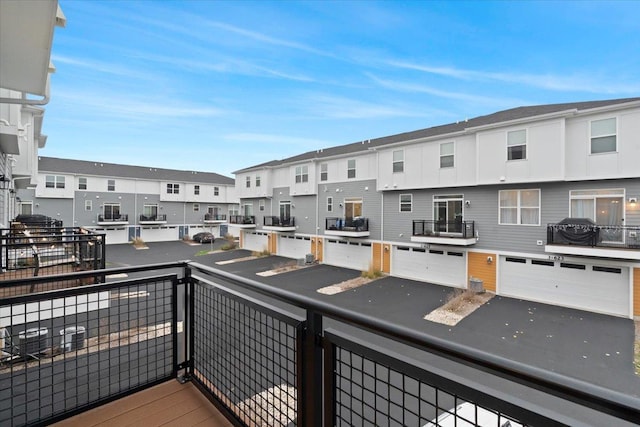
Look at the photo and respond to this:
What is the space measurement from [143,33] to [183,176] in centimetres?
2543

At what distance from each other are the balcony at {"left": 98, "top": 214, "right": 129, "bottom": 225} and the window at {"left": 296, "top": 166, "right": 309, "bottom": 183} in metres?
19.0

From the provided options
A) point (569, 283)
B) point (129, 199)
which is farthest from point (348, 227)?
point (129, 199)

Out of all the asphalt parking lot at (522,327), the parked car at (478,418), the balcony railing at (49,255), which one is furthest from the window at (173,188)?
the parked car at (478,418)

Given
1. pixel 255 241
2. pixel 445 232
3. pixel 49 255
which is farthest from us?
pixel 255 241

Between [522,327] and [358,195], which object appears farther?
[358,195]

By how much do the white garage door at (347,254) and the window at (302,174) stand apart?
16.2 feet

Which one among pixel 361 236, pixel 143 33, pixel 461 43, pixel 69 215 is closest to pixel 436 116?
pixel 461 43

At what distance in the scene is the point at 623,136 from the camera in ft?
32.4

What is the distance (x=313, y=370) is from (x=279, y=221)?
2150 cm

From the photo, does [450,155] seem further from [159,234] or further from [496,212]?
[159,234]

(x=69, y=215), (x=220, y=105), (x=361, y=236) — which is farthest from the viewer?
(x=69, y=215)

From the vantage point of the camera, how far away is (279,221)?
74.8 ft

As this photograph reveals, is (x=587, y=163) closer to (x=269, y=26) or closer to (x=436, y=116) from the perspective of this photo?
(x=269, y=26)

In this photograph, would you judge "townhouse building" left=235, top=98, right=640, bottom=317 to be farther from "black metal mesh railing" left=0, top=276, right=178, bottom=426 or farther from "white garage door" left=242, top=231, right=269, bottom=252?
"black metal mesh railing" left=0, top=276, right=178, bottom=426
